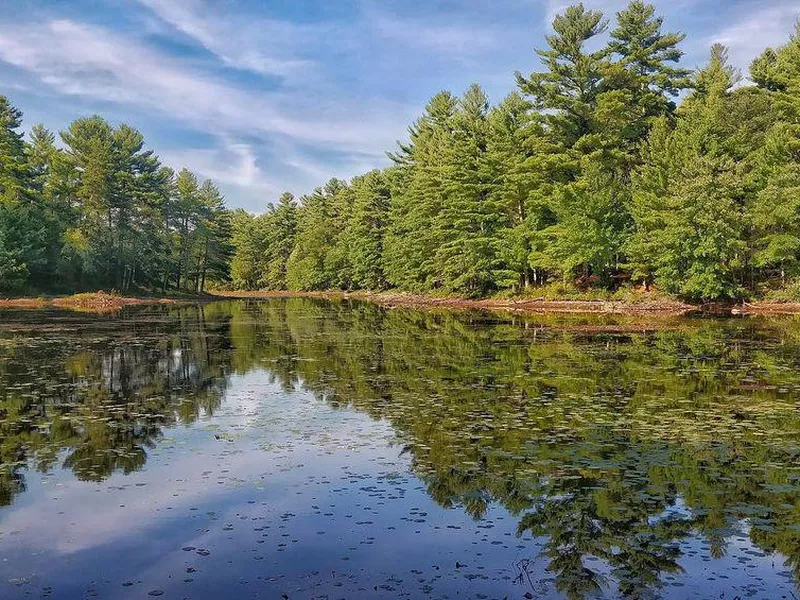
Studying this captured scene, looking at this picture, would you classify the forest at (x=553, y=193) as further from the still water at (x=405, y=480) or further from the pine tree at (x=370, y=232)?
the still water at (x=405, y=480)

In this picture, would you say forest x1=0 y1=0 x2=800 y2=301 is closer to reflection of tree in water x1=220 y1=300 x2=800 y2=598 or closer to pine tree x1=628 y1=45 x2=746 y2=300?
pine tree x1=628 y1=45 x2=746 y2=300

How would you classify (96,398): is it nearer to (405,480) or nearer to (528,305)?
(405,480)

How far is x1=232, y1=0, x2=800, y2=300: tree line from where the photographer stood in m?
41.1

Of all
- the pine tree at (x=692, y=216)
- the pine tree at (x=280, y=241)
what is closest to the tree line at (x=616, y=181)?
the pine tree at (x=692, y=216)

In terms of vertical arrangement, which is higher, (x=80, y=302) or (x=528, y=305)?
(x=528, y=305)

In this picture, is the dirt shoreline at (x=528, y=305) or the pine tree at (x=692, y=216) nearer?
the pine tree at (x=692, y=216)

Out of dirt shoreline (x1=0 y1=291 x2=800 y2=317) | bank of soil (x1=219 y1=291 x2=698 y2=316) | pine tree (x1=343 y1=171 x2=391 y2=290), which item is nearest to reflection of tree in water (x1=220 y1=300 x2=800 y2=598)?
dirt shoreline (x1=0 y1=291 x2=800 y2=317)

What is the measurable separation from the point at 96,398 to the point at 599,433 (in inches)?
462

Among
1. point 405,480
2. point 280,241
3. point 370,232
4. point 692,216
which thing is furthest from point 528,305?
point 280,241

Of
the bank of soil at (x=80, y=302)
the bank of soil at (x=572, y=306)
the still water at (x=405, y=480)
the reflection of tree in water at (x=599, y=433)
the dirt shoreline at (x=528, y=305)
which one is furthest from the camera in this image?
the bank of soil at (x=80, y=302)

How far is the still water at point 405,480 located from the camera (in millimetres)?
6402

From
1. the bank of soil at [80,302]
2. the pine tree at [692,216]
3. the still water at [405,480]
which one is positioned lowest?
the still water at [405,480]

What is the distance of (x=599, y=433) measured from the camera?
11633 millimetres

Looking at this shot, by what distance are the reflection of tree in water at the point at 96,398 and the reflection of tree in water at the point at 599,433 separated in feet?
9.16
